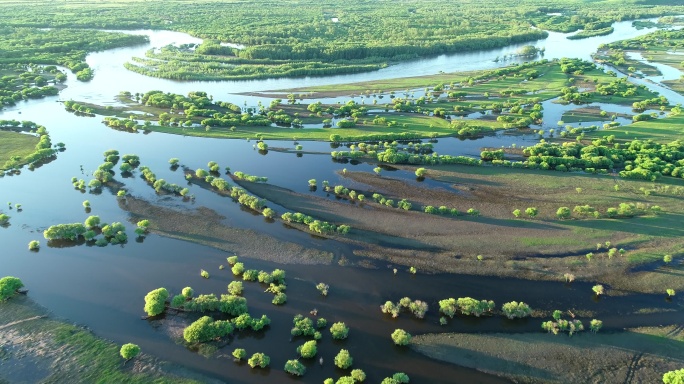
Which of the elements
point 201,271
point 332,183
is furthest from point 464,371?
point 332,183

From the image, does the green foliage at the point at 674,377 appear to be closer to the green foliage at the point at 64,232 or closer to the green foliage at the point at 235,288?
the green foliage at the point at 235,288

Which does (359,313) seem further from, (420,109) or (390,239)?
(420,109)

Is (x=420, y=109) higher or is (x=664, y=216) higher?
(x=420, y=109)

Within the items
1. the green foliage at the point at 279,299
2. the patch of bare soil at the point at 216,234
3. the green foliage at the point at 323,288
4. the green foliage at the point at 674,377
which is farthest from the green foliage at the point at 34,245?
the green foliage at the point at 674,377

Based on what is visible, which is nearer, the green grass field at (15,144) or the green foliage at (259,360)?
the green foliage at (259,360)

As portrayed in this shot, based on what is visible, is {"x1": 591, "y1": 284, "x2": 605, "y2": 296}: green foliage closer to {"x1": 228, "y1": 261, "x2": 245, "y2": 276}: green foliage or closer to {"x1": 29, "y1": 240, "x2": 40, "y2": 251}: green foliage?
{"x1": 228, "y1": 261, "x2": 245, "y2": 276}: green foliage

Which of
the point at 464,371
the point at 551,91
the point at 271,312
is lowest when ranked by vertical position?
the point at 464,371

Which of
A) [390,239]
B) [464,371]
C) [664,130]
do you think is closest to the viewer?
[464,371]

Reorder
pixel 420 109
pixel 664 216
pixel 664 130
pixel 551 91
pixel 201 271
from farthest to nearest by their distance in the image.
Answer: pixel 551 91, pixel 420 109, pixel 664 130, pixel 664 216, pixel 201 271
